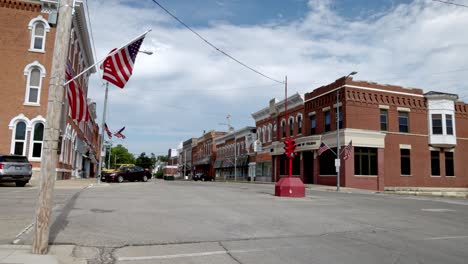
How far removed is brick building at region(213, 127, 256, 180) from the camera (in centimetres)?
6245

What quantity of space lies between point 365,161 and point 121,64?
89.8 feet

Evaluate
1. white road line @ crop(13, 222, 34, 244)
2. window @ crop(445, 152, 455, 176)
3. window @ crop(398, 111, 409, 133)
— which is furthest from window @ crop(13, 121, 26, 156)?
window @ crop(445, 152, 455, 176)

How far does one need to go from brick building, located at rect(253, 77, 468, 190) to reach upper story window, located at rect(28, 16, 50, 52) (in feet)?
A: 82.2

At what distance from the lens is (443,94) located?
3941cm

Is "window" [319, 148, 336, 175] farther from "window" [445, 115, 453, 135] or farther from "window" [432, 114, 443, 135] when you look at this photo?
"window" [445, 115, 453, 135]

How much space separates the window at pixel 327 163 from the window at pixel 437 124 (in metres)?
10.9

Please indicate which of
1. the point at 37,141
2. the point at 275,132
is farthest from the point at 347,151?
the point at 37,141

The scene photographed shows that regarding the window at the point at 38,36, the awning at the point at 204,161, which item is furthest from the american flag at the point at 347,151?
the awning at the point at 204,161

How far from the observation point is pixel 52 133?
708cm

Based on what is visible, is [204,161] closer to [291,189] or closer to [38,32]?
[38,32]

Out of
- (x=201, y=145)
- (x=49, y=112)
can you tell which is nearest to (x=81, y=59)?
(x=49, y=112)

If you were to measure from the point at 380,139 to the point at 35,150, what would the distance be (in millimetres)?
28926

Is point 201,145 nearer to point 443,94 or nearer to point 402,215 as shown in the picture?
point 443,94

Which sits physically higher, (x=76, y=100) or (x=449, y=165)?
(x=76, y=100)
